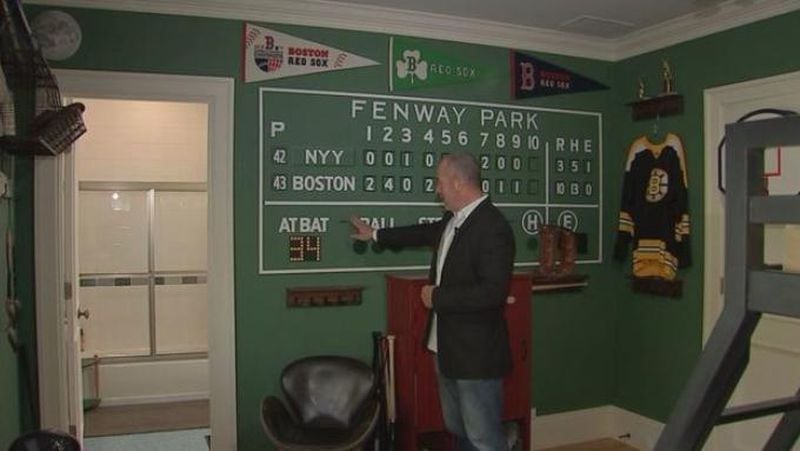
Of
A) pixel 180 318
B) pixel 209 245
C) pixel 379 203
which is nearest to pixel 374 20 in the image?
pixel 379 203

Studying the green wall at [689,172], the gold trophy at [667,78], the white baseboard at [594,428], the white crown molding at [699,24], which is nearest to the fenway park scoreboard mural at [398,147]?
the green wall at [689,172]

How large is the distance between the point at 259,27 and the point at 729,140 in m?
2.79

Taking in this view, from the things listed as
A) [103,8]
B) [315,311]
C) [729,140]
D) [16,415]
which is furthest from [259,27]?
[729,140]

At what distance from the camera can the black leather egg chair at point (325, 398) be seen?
9.83 feet

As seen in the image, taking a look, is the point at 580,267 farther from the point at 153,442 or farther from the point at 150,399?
the point at 150,399

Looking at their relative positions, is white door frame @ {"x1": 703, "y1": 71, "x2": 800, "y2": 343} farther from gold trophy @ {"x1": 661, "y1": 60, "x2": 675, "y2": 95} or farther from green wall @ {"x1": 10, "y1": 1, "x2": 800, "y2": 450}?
gold trophy @ {"x1": 661, "y1": 60, "x2": 675, "y2": 95}

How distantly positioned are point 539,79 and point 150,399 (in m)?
3.69

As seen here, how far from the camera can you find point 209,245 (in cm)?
326

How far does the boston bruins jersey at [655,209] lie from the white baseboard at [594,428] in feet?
3.04

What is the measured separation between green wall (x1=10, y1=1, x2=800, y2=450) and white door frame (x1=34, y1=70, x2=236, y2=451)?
0.05 metres

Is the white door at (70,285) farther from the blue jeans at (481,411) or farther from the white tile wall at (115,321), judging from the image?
the blue jeans at (481,411)

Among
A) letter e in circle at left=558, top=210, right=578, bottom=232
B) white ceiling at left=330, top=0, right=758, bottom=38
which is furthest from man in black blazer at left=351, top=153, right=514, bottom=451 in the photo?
letter e in circle at left=558, top=210, right=578, bottom=232

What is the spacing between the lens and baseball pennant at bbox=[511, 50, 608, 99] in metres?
3.89

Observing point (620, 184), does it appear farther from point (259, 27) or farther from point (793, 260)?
point (259, 27)
